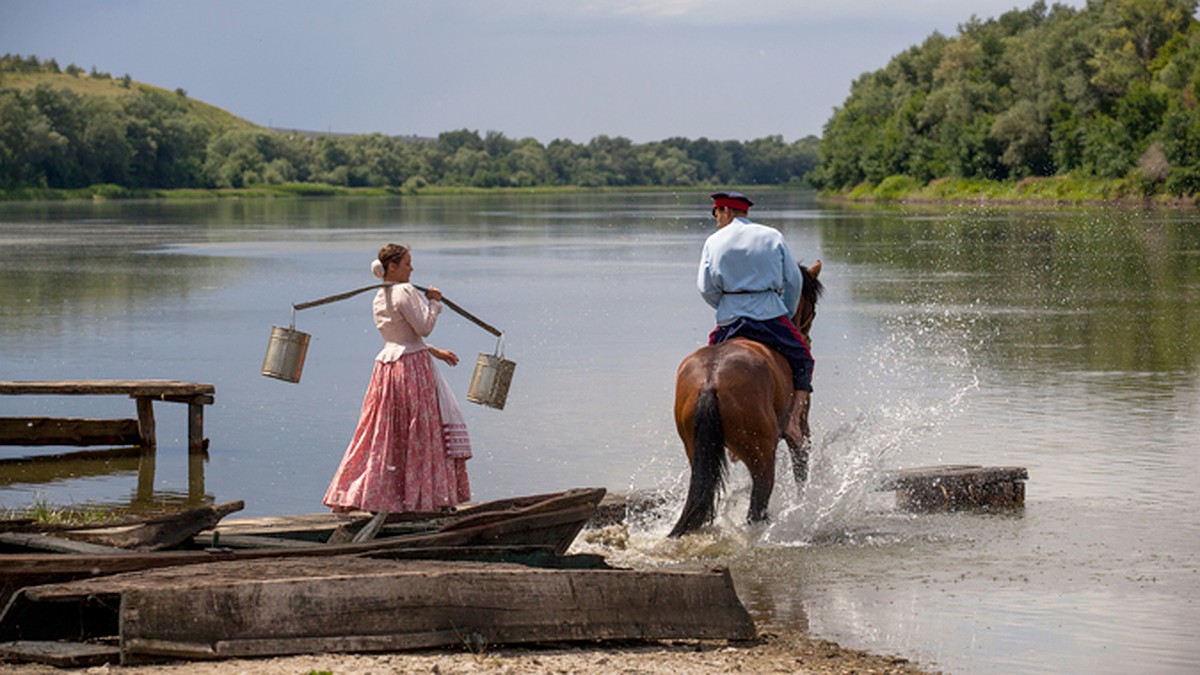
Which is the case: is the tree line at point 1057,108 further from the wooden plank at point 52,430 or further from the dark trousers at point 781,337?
the dark trousers at point 781,337

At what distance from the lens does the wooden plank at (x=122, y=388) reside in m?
14.2

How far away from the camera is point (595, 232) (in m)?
70.1

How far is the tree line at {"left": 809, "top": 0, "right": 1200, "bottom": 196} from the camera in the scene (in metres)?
82.4

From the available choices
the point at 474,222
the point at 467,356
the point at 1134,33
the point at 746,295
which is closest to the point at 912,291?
the point at 467,356

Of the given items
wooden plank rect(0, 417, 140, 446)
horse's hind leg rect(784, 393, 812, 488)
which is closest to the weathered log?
horse's hind leg rect(784, 393, 812, 488)

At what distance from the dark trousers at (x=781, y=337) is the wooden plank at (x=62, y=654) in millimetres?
4858

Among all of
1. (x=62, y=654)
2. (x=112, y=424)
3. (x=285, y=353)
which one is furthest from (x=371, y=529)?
(x=112, y=424)

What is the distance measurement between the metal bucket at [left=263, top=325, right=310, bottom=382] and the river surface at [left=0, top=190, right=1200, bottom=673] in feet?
4.87

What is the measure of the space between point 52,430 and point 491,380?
5.72 meters

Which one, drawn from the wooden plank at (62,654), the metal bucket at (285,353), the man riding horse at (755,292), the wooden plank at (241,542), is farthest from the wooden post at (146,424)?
the wooden plank at (62,654)

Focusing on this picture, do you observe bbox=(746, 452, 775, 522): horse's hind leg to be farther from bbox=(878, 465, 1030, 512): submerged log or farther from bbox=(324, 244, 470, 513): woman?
bbox=(324, 244, 470, 513): woman

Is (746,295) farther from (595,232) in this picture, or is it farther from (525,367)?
(595,232)

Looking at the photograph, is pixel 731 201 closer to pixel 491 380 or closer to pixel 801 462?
pixel 801 462

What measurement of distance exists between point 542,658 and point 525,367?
13.7 meters
